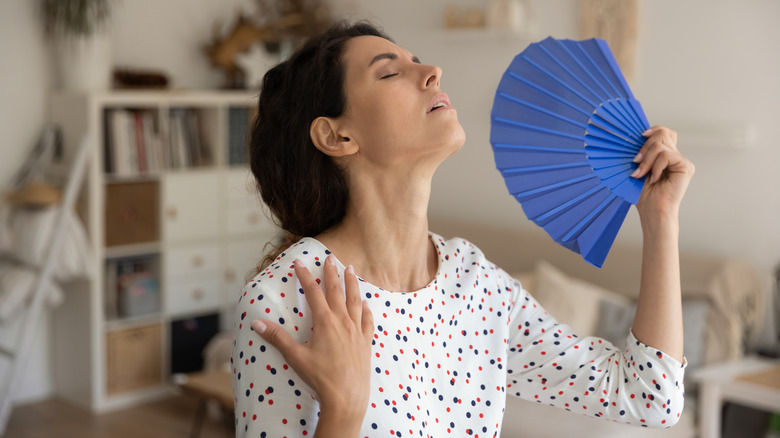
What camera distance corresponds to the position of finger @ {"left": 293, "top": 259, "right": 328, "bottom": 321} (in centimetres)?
105

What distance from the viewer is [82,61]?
13.6 feet

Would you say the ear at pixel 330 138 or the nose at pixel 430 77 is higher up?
the nose at pixel 430 77

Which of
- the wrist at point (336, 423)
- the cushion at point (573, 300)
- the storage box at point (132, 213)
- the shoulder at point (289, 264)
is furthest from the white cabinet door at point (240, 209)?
the wrist at point (336, 423)

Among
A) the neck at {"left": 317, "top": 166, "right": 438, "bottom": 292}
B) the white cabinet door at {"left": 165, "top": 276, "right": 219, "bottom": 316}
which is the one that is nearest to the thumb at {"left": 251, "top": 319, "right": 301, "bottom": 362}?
the neck at {"left": 317, "top": 166, "right": 438, "bottom": 292}

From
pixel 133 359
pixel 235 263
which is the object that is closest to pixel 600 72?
pixel 133 359

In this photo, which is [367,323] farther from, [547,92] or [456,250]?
[547,92]

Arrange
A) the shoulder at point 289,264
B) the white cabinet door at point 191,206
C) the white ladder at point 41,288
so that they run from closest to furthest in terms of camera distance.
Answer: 1. the shoulder at point 289,264
2. the white ladder at point 41,288
3. the white cabinet door at point 191,206

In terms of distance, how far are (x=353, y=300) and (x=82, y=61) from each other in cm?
351

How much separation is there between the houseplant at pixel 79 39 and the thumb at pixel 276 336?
3493mm

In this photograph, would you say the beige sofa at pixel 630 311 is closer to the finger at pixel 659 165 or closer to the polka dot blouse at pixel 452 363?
the polka dot blouse at pixel 452 363

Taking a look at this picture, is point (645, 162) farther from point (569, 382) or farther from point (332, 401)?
point (332, 401)

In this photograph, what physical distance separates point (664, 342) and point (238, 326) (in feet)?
1.97

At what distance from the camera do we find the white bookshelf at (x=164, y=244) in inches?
162

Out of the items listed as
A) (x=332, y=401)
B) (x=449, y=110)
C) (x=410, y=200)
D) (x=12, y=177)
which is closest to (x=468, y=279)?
(x=410, y=200)
